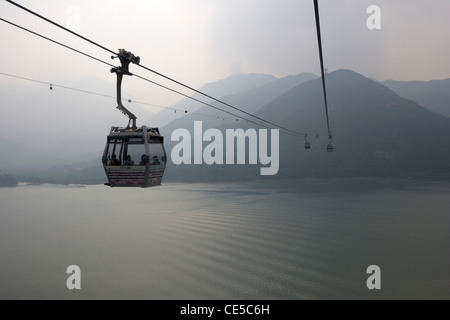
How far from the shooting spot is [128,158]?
50.7 feet

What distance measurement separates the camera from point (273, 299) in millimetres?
45062

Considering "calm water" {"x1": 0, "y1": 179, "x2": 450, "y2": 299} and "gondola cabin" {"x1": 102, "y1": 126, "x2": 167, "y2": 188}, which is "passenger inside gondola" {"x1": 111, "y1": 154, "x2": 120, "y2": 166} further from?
"calm water" {"x1": 0, "y1": 179, "x2": 450, "y2": 299}

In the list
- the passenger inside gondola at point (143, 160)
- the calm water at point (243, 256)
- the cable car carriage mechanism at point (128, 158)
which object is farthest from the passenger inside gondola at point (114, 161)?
the calm water at point (243, 256)

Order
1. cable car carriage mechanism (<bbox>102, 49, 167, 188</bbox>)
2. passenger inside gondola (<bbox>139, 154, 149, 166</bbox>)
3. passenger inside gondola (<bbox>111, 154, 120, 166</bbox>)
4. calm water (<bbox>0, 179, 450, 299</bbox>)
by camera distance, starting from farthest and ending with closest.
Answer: calm water (<bbox>0, 179, 450, 299</bbox>), passenger inside gondola (<bbox>111, 154, 120, 166</bbox>), passenger inside gondola (<bbox>139, 154, 149, 166</bbox>), cable car carriage mechanism (<bbox>102, 49, 167, 188</bbox>)

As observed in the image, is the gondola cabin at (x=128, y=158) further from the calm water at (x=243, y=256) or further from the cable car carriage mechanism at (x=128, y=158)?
the calm water at (x=243, y=256)

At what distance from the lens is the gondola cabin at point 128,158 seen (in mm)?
13781

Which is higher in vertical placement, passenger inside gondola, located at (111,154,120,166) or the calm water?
passenger inside gondola, located at (111,154,120,166)

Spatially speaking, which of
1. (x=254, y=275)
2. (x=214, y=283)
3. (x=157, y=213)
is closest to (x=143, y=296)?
(x=214, y=283)

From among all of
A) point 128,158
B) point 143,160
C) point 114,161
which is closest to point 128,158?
point 128,158

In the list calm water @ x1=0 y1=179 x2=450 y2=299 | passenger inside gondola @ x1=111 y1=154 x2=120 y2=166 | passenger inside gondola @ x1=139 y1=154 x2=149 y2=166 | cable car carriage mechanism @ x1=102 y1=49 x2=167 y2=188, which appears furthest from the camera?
calm water @ x1=0 y1=179 x2=450 y2=299

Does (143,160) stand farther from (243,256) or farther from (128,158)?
(243,256)

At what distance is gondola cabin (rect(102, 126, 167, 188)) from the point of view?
45.2ft

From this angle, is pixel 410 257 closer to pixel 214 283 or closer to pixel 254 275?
pixel 254 275

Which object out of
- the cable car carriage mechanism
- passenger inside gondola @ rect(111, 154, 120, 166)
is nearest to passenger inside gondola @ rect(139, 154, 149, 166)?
the cable car carriage mechanism
